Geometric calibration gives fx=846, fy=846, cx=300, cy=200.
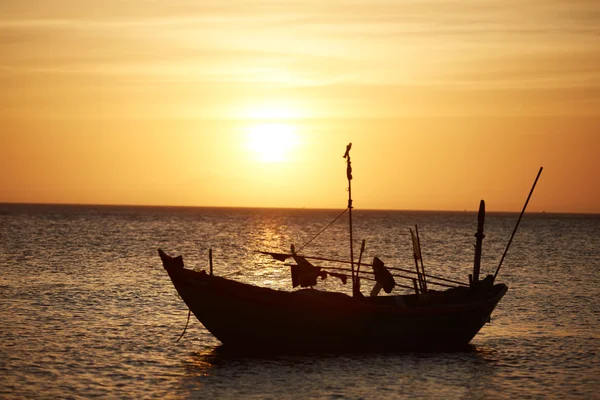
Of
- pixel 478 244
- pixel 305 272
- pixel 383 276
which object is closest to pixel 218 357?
pixel 305 272

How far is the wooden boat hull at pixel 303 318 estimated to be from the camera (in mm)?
25703

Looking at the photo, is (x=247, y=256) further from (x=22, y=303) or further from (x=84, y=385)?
(x=84, y=385)

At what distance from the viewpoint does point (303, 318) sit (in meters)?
25.9

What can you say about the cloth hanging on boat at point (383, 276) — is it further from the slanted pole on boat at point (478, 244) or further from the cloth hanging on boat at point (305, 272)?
the slanted pole on boat at point (478, 244)

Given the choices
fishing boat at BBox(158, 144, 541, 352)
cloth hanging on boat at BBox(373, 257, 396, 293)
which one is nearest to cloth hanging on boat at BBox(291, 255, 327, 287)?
fishing boat at BBox(158, 144, 541, 352)

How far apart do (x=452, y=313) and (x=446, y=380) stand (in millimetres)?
3938

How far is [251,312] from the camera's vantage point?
84.8 feet

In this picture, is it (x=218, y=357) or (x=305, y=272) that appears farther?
(x=305, y=272)

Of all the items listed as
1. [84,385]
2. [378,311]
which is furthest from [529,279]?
[84,385]

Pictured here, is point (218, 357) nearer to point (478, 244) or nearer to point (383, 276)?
point (383, 276)

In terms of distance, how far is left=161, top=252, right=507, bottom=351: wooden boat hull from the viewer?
25703 mm

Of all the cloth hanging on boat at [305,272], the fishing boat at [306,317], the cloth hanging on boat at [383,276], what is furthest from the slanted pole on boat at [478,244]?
the cloth hanging on boat at [305,272]

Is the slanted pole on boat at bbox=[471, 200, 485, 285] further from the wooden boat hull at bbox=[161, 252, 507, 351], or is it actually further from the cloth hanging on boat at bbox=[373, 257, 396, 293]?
the cloth hanging on boat at bbox=[373, 257, 396, 293]

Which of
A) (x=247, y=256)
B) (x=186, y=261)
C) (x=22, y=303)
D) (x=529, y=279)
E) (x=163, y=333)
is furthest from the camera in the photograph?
(x=247, y=256)
